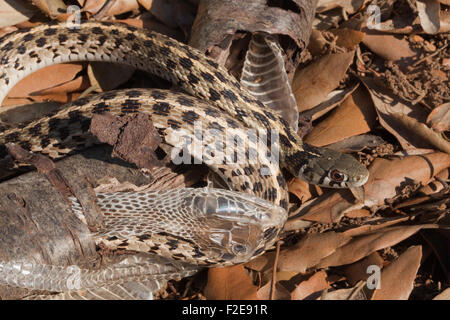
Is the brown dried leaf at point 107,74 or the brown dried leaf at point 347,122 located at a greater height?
the brown dried leaf at point 107,74

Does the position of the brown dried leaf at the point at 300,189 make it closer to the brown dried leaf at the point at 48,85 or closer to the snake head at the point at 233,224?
the snake head at the point at 233,224

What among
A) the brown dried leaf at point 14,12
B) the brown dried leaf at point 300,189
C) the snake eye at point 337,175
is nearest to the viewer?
the snake eye at point 337,175

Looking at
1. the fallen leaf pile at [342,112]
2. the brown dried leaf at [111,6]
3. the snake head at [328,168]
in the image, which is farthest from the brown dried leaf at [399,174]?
the brown dried leaf at [111,6]

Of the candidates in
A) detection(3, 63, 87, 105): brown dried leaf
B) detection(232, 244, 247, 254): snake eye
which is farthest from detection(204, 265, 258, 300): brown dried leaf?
detection(3, 63, 87, 105): brown dried leaf

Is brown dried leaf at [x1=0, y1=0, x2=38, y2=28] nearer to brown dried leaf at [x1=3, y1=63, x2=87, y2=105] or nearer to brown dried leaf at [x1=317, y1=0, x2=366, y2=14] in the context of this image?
brown dried leaf at [x1=3, y1=63, x2=87, y2=105]

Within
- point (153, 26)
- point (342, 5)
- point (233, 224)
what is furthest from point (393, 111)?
point (153, 26)

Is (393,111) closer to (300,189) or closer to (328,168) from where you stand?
(328,168)
